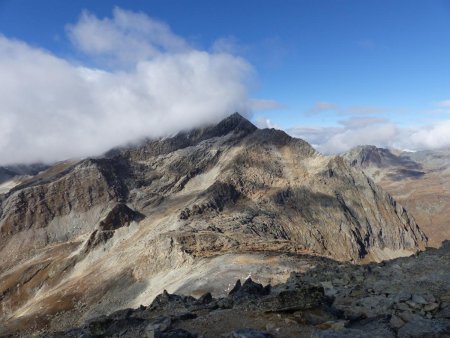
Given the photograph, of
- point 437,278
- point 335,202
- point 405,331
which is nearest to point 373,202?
point 335,202

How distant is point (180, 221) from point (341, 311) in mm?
72282

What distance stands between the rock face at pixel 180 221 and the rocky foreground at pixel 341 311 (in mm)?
23790

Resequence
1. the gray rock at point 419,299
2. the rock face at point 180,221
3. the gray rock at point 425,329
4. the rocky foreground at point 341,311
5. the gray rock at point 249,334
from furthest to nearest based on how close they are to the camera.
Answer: the rock face at point 180,221, the gray rock at point 419,299, the rocky foreground at point 341,311, the gray rock at point 249,334, the gray rock at point 425,329

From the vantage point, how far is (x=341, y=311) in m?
18.7

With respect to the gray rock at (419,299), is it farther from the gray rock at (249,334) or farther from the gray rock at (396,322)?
the gray rock at (249,334)

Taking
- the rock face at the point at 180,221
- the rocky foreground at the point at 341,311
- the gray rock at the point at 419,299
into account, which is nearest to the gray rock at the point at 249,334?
the rocky foreground at the point at 341,311

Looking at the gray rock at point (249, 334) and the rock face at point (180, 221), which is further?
the rock face at point (180, 221)

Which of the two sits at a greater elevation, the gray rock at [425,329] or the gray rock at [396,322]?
the gray rock at [425,329]

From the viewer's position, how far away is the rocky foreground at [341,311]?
53.9ft

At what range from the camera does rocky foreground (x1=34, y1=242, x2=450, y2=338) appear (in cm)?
1644

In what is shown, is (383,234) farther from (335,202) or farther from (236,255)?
(236,255)

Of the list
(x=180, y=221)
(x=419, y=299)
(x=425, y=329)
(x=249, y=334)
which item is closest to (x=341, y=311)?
(x=419, y=299)

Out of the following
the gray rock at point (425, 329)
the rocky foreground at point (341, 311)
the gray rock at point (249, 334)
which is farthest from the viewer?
the rocky foreground at point (341, 311)

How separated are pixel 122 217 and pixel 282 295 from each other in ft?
297
